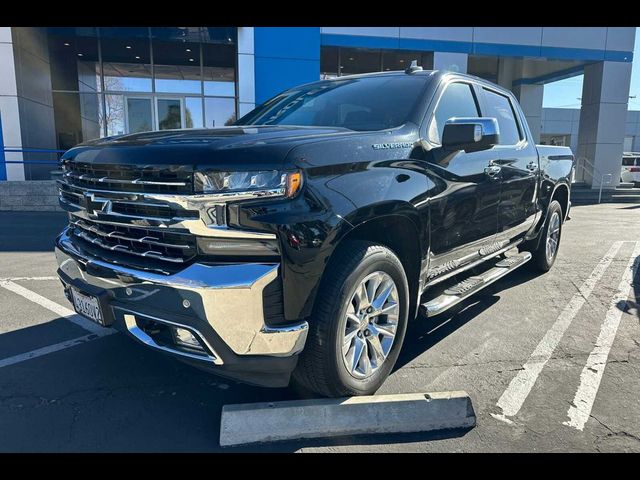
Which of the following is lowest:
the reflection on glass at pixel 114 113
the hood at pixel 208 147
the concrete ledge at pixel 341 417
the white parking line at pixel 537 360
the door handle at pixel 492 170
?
the white parking line at pixel 537 360

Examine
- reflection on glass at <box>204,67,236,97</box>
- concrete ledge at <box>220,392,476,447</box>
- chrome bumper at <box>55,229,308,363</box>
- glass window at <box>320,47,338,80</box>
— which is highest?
glass window at <box>320,47,338,80</box>

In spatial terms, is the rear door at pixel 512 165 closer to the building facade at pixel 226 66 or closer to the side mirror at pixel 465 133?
the side mirror at pixel 465 133

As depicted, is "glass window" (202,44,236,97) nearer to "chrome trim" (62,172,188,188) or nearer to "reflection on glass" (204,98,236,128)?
"reflection on glass" (204,98,236,128)

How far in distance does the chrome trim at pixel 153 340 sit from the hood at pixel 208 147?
0.77 meters

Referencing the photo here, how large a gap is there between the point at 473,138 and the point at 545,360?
176 centimetres

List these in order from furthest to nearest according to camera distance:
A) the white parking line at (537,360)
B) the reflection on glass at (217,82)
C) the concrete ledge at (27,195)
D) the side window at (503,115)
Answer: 1. the reflection on glass at (217,82)
2. the concrete ledge at (27,195)
3. the side window at (503,115)
4. the white parking line at (537,360)

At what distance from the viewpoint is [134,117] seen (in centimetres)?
1650

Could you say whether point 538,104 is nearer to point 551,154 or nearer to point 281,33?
point 281,33

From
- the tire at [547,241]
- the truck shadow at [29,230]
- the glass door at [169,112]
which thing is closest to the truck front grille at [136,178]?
the tire at [547,241]

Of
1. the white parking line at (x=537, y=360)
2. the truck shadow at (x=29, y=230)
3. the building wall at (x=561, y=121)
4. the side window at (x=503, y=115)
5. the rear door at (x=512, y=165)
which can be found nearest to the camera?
the white parking line at (x=537, y=360)

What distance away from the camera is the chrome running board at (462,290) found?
3350 mm

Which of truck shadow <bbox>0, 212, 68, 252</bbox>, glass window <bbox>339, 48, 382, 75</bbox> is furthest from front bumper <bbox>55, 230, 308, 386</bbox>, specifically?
glass window <bbox>339, 48, 382, 75</bbox>

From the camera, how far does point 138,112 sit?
1652 centimetres

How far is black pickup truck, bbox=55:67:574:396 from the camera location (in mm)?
2307
